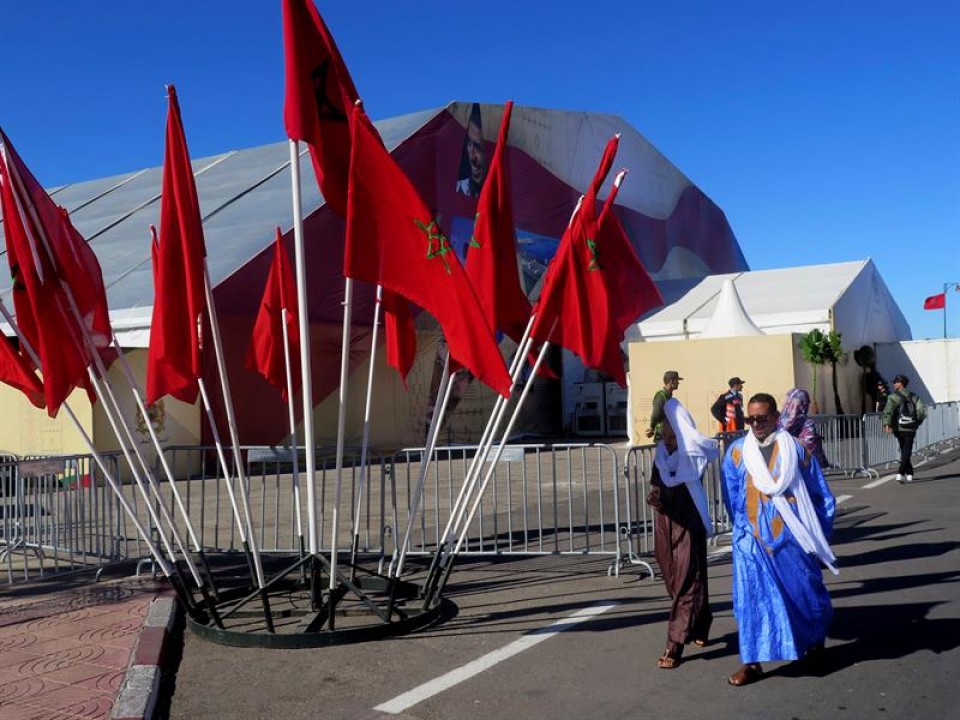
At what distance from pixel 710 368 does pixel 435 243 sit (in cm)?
2101

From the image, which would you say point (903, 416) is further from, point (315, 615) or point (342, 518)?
point (315, 615)

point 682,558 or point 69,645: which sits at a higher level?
point 682,558

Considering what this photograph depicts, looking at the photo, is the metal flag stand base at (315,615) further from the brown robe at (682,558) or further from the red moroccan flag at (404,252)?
the red moroccan flag at (404,252)

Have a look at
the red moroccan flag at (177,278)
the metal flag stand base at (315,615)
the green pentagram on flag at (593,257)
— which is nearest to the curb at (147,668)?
A: the metal flag stand base at (315,615)

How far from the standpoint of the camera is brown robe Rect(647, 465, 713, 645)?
20.4 ft

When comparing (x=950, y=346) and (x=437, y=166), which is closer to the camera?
(x=437, y=166)

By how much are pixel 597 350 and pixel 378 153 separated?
7.14 ft

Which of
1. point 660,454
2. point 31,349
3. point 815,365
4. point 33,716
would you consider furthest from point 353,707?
point 815,365

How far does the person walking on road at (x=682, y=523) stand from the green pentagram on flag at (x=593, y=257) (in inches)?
46.9

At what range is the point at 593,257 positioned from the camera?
7.34 meters

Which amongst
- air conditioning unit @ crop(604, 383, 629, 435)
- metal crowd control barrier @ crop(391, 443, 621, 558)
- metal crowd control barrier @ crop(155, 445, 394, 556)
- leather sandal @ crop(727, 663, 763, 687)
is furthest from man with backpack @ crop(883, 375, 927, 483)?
air conditioning unit @ crop(604, 383, 629, 435)

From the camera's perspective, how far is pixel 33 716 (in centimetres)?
547

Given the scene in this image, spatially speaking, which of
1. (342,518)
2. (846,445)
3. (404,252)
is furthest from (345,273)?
(846,445)

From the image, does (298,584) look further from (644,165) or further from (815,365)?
(644,165)
